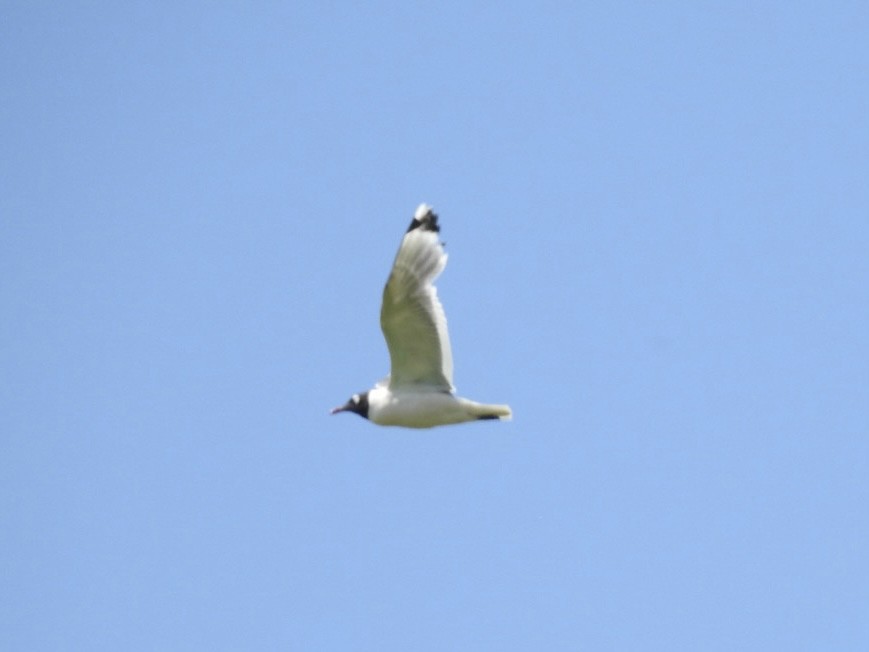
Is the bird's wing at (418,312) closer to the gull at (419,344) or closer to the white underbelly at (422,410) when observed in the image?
the gull at (419,344)

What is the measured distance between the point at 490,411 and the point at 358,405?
1.54m

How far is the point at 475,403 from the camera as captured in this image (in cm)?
2733

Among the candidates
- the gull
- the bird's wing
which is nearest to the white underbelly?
the gull

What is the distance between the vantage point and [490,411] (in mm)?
27281

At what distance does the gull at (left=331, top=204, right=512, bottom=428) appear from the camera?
27.1 m

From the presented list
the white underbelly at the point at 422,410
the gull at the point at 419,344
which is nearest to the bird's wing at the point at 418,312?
the gull at the point at 419,344

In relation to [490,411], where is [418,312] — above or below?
above

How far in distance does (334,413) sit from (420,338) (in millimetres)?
1545

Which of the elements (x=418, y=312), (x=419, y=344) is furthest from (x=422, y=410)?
(x=418, y=312)

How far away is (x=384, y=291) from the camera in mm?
26969

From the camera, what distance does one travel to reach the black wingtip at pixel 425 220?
89.7 feet

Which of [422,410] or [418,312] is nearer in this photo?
[418,312]

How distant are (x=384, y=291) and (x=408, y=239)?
0.59m

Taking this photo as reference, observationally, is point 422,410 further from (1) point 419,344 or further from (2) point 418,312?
(2) point 418,312
